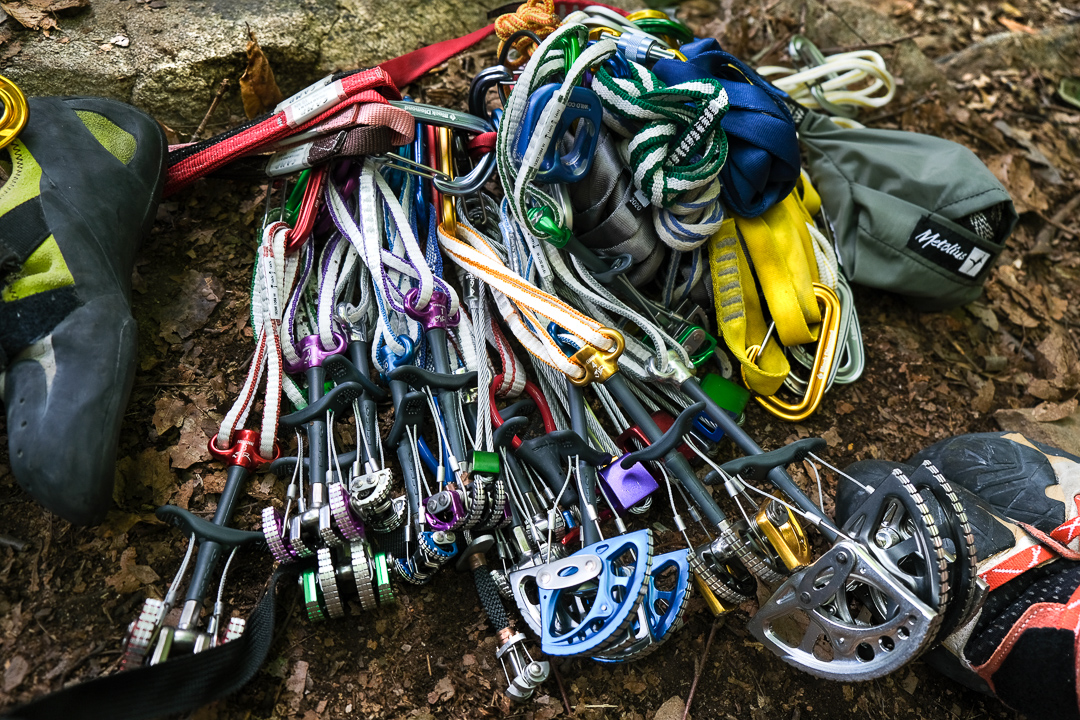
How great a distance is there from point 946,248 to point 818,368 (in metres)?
0.82

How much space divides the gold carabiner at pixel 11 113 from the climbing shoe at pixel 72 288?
4 cm

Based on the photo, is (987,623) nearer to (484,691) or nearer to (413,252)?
(484,691)

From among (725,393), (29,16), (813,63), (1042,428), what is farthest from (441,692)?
(813,63)

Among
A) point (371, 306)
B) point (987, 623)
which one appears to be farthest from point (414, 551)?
point (987, 623)

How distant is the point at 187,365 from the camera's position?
2.39m

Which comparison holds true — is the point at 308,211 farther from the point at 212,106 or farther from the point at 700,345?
the point at 700,345

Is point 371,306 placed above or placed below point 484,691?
above

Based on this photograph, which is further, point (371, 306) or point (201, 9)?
point (201, 9)

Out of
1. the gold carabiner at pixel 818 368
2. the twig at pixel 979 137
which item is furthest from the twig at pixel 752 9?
the gold carabiner at pixel 818 368

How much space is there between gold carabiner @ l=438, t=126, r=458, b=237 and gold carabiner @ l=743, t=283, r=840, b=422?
125cm

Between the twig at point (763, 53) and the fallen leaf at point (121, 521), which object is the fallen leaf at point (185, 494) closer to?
the fallen leaf at point (121, 521)

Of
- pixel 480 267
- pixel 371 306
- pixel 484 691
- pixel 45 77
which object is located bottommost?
pixel 484 691

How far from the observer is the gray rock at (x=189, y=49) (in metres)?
2.75

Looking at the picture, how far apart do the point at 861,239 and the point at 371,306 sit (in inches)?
82.1
